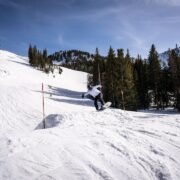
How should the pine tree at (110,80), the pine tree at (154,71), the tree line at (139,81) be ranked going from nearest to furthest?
the tree line at (139,81), the pine tree at (110,80), the pine tree at (154,71)

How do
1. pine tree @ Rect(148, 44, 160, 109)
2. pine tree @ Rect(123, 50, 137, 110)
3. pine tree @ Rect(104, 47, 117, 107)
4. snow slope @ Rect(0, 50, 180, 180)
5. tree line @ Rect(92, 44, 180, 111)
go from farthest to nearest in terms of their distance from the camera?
pine tree @ Rect(148, 44, 160, 109)
pine tree @ Rect(104, 47, 117, 107)
tree line @ Rect(92, 44, 180, 111)
pine tree @ Rect(123, 50, 137, 110)
snow slope @ Rect(0, 50, 180, 180)

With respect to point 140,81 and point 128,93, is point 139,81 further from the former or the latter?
point 128,93

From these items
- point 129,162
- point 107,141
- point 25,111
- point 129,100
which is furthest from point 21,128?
point 129,100

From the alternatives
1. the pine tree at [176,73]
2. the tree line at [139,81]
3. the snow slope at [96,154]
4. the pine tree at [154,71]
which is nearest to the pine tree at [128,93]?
the tree line at [139,81]

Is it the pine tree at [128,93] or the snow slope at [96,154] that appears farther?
the pine tree at [128,93]

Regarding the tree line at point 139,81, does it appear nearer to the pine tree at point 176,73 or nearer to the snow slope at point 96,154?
the pine tree at point 176,73

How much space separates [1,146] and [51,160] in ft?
7.26

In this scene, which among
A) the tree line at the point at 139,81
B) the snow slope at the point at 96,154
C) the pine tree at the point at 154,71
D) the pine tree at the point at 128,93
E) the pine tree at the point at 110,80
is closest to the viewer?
the snow slope at the point at 96,154

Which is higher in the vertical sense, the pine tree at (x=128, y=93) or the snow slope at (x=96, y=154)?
the pine tree at (x=128, y=93)

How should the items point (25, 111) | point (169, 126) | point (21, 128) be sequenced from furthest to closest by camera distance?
point (25, 111) → point (21, 128) → point (169, 126)

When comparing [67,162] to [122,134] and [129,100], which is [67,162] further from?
[129,100]

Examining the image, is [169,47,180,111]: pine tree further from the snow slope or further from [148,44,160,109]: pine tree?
the snow slope

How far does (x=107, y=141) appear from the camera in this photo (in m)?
7.12

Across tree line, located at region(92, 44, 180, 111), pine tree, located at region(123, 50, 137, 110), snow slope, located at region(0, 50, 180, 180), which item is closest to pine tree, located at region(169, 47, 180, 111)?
tree line, located at region(92, 44, 180, 111)
